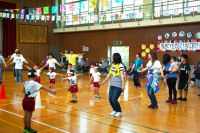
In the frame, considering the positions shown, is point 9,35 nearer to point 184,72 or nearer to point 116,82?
point 184,72

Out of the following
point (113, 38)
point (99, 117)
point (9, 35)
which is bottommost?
point (99, 117)

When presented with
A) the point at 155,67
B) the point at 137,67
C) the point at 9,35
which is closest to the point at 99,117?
the point at 155,67

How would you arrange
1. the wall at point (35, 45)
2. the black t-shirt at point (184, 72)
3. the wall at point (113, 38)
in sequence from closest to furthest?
1. the black t-shirt at point (184, 72)
2. the wall at point (113, 38)
3. the wall at point (35, 45)

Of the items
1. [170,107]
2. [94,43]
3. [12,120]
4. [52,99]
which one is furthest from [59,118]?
[94,43]

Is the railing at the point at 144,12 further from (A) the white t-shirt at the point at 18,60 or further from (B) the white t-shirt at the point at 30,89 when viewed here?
(B) the white t-shirt at the point at 30,89

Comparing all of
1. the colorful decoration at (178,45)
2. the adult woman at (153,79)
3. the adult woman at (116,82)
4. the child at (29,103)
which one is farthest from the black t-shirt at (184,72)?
the colorful decoration at (178,45)

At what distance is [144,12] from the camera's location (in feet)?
62.2

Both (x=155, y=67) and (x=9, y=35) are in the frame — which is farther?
(x=9, y=35)

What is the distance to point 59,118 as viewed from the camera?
20.2ft

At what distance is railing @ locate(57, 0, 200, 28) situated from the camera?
16.6 m

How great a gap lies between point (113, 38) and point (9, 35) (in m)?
10.6

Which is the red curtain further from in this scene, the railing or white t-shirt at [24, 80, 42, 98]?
white t-shirt at [24, 80, 42, 98]

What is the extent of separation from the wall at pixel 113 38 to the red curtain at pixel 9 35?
5.41 metres

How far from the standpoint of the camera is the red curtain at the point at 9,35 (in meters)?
23.2
